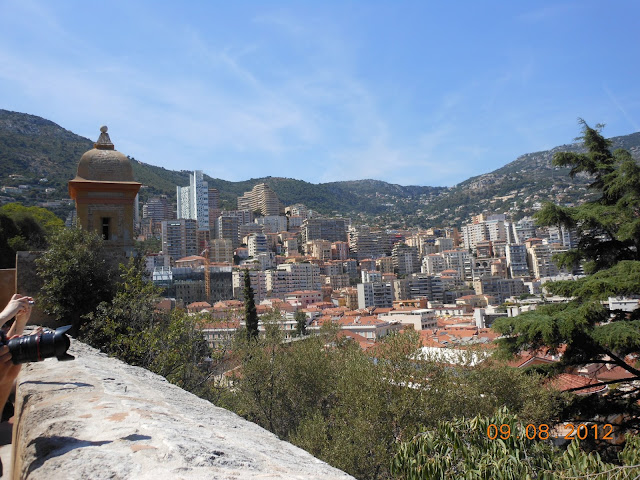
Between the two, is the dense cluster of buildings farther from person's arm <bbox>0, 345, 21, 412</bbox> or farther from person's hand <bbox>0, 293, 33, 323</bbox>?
person's arm <bbox>0, 345, 21, 412</bbox>

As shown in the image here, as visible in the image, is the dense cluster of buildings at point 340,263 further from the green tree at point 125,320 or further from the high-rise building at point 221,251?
the green tree at point 125,320

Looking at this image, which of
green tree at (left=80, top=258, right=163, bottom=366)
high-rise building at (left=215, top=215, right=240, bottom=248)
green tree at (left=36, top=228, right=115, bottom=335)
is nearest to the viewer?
green tree at (left=80, top=258, right=163, bottom=366)

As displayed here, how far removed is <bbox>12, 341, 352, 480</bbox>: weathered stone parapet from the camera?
1565 mm

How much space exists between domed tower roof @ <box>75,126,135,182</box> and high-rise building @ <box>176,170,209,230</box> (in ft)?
410

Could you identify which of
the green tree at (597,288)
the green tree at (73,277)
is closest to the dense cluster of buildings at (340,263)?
the green tree at (73,277)

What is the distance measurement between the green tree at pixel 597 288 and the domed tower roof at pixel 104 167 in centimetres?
919

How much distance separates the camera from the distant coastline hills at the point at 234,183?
303 feet

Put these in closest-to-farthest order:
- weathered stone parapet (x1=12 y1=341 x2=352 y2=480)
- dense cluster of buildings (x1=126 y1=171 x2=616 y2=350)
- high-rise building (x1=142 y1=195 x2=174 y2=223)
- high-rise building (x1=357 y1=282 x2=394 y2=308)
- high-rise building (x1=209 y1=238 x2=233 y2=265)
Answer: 1. weathered stone parapet (x1=12 y1=341 x2=352 y2=480)
2. dense cluster of buildings (x1=126 y1=171 x2=616 y2=350)
3. high-rise building (x1=357 y1=282 x2=394 y2=308)
4. high-rise building (x1=209 y1=238 x2=233 y2=265)
5. high-rise building (x1=142 y1=195 x2=174 y2=223)

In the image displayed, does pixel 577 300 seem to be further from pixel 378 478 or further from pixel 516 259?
pixel 516 259

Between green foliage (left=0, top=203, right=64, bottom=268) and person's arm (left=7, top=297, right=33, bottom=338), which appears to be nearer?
person's arm (left=7, top=297, right=33, bottom=338)

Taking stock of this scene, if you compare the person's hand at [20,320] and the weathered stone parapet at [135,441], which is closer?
the weathered stone parapet at [135,441]

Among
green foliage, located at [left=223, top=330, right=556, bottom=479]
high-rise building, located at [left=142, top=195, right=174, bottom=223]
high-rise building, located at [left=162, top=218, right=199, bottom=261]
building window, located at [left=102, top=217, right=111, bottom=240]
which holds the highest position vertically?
high-rise building, located at [left=142, top=195, right=174, bottom=223]

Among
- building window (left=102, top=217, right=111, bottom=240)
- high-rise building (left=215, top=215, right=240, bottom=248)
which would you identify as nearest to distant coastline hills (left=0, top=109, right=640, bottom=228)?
high-rise building (left=215, top=215, right=240, bottom=248)

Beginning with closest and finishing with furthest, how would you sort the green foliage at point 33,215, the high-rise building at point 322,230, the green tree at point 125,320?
the green tree at point 125,320, the green foliage at point 33,215, the high-rise building at point 322,230
